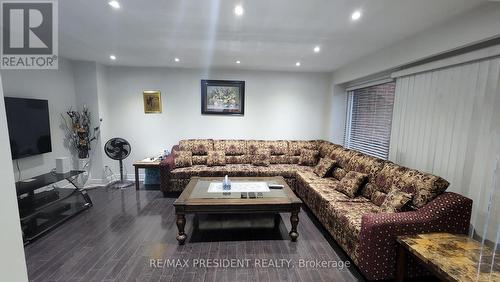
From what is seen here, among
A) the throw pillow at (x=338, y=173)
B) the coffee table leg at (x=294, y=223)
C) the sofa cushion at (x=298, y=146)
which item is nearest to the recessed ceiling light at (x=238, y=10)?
the coffee table leg at (x=294, y=223)

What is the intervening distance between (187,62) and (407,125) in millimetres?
3609

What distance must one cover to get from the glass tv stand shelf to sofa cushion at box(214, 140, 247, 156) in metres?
2.30

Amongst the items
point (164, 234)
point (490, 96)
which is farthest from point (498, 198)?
point (164, 234)

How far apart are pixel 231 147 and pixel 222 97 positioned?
109 centimetres

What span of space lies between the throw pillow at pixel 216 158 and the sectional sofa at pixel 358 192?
Result: 98 mm

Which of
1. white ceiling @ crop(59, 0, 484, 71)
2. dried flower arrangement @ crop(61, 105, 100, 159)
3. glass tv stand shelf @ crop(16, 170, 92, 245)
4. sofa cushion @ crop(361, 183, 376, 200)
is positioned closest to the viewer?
white ceiling @ crop(59, 0, 484, 71)

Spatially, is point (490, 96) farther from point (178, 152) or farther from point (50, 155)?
point (50, 155)

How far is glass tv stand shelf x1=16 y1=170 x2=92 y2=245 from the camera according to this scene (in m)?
2.54

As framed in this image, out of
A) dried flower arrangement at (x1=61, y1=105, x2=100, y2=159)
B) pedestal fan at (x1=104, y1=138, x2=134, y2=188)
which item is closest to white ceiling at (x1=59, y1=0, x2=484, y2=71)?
dried flower arrangement at (x1=61, y1=105, x2=100, y2=159)

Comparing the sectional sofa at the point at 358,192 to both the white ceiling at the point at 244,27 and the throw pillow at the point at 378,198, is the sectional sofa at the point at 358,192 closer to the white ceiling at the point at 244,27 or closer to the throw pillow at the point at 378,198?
the throw pillow at the point at 378,198

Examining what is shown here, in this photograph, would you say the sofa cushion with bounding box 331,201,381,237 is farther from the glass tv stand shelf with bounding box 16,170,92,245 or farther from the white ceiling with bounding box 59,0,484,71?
the glass tv stand shelf with bounding box 16,170,92,245

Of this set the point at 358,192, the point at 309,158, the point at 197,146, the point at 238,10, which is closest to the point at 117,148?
the point at 197,146

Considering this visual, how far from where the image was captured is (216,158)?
409 cm

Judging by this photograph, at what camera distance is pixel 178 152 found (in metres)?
4.10
